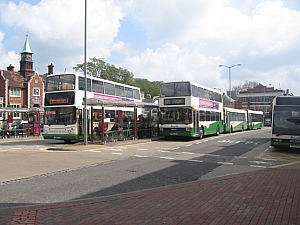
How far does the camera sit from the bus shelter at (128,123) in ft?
63.1

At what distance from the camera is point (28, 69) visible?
209 feet

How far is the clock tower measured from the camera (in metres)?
63.2

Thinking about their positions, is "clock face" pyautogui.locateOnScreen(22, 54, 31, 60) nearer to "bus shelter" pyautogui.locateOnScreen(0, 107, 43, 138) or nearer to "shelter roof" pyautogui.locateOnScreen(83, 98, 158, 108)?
"bus shelter" pyautogui.locateOnScreen(0, 107, 43, 138)

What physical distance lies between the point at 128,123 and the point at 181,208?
699 inches

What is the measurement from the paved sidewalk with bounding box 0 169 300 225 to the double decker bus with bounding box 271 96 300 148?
8.37m

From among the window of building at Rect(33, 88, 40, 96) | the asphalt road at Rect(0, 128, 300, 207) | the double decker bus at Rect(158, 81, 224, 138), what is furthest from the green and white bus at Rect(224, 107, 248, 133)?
the window of building at Rect(33, 88, 40, 96)

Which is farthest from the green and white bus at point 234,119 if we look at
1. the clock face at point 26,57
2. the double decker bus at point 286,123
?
the clock face at point 26,57

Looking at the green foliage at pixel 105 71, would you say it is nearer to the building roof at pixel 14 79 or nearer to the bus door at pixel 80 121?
the building roof at pixel 14 79

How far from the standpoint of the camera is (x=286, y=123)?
15.5 metres

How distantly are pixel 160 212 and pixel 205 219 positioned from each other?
0.83m

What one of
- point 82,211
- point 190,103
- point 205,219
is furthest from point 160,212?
point 190,103

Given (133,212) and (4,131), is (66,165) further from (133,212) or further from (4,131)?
(4,131)

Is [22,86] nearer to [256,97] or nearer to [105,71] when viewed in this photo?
[105,71]

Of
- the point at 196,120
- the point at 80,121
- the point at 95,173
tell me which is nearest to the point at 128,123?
the point at 80,121
